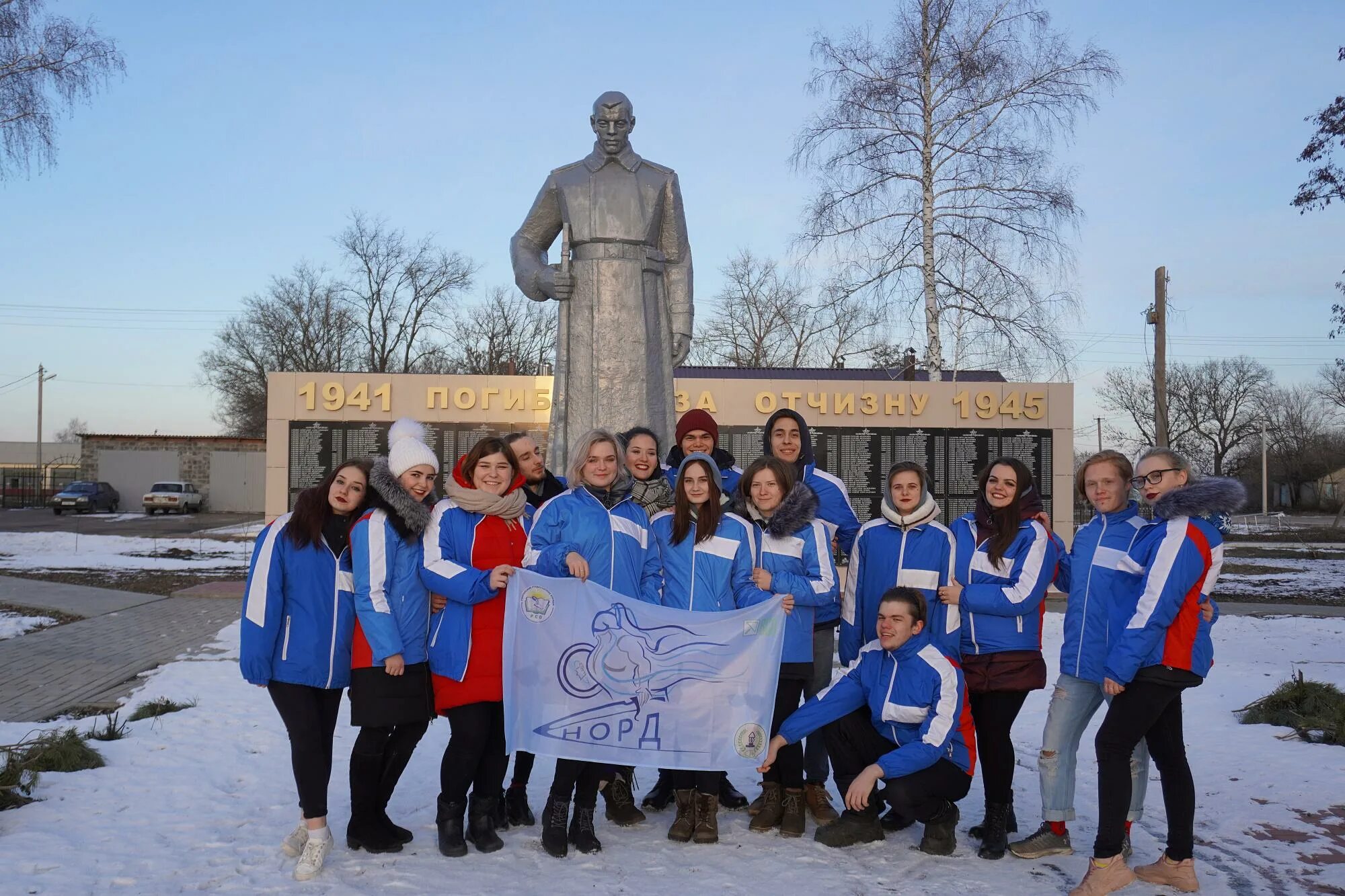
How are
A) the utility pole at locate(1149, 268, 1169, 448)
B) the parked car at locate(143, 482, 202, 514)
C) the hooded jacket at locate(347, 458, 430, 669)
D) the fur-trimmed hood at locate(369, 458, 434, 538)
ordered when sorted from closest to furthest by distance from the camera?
1. the hooded jacket at locate(347, 458, 430, 669)
2. the fur-trimmed hood at locate(369, 458, 434, 538)
3. the utility pole at locate(1149, 268, 1169, 448)
4. the parked car at locate(143, 482, 202, 514)

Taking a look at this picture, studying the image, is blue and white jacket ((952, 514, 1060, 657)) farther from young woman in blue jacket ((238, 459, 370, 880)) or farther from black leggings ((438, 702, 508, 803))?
young woman in blue jacket ((238, 459, 370, 880))

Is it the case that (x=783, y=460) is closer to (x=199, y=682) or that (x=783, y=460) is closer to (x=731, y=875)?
(x=731, y=875)

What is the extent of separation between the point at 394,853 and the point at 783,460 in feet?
7.49

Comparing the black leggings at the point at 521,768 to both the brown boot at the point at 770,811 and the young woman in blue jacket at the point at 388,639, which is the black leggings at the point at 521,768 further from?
the brown boot at the point at 770,811

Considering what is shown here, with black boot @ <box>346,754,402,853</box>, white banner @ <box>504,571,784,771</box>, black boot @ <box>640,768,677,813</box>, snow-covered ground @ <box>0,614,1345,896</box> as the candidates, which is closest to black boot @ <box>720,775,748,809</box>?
snow-covered ground @ <box>0,614,1345,896</box>

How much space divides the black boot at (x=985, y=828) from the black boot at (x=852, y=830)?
0.40 metres

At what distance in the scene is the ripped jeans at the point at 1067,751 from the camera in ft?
13.4

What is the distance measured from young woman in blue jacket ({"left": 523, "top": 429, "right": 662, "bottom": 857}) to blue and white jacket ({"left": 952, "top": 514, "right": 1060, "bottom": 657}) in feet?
4.20

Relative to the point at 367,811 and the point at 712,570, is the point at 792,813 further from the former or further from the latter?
the point at 367,811

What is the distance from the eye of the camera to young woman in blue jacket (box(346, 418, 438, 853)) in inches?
152

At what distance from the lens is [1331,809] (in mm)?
4684

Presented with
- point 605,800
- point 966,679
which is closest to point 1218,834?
point 966,679

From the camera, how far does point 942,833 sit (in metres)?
4.13

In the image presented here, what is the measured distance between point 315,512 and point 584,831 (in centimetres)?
161
